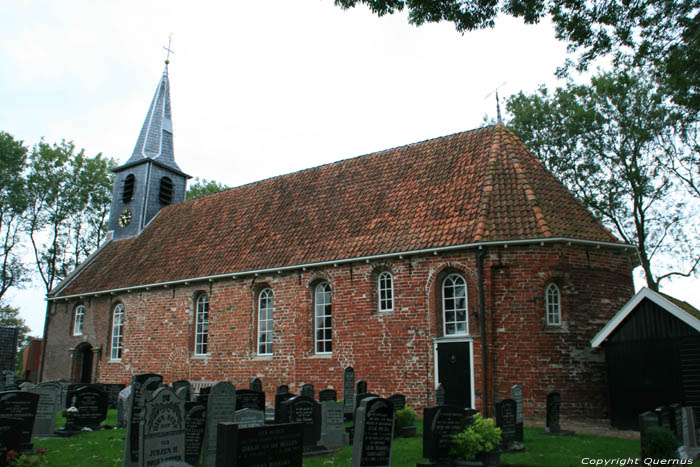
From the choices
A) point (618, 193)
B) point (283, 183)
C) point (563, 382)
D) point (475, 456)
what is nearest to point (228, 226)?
point (283, 183)

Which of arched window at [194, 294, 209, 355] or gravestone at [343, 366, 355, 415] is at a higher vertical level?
arched window at [194, 294, 209, 355]

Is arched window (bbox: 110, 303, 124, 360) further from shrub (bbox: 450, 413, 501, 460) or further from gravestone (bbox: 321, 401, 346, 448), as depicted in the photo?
shrub (bbox: 450, 413, 501, 460)

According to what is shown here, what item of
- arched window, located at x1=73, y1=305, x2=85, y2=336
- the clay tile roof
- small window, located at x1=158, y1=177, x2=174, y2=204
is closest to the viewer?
the clay tile roof

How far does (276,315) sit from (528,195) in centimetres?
892

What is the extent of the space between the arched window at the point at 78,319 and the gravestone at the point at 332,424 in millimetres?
18707

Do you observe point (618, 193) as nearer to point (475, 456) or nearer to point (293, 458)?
point (475, 456)

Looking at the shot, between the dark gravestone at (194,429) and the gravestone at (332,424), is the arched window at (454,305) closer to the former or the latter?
the gravestone at (332,424)

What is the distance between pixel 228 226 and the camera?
22625mm

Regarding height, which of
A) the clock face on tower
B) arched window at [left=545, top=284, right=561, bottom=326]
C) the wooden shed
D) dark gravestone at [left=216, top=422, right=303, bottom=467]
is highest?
the clock face on tower

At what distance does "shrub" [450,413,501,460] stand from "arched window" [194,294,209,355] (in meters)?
13.9

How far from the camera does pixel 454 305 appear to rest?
1539 centimetres

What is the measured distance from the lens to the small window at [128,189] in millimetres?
28875

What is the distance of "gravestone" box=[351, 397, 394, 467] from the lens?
288 inches

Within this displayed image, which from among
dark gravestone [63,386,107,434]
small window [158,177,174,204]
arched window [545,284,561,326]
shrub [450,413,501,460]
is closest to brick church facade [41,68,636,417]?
arched window [545,284,561,326]
